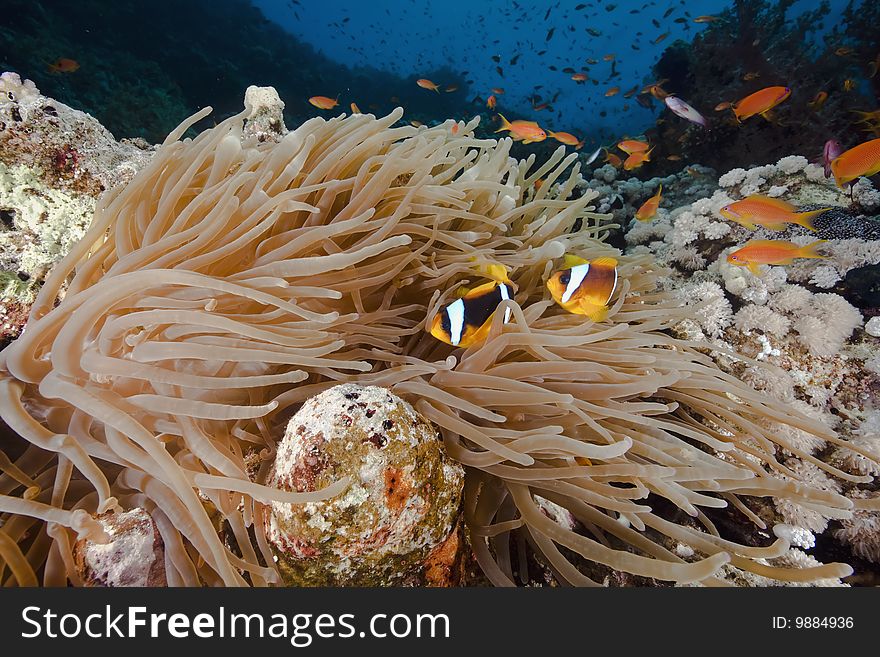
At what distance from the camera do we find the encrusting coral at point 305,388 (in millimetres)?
1162

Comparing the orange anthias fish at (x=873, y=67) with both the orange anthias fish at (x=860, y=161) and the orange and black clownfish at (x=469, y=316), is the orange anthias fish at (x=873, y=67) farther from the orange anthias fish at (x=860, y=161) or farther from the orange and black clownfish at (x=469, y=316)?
the orange and black clownfish at (x=469, y=316)

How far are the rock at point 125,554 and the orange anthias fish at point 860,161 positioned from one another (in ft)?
14.2

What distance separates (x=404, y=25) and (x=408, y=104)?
30.6 m

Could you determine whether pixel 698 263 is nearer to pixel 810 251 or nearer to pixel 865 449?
pixel 810 251

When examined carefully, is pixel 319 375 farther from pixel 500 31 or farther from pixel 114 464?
pixel 500 31

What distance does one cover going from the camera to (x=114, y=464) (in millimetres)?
1334

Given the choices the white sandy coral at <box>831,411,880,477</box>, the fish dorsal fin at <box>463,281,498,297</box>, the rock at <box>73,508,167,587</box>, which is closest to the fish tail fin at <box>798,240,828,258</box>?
the white sandy coral at <box>831,411,880,477</box>

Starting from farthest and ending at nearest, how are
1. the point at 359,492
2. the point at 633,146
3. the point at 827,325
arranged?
the point at 633,146, the point at 827,325, the point at 359,492

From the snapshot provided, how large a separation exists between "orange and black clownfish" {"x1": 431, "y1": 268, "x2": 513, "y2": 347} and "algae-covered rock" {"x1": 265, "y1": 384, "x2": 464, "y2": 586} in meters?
0.34

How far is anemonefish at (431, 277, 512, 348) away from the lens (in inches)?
58.1

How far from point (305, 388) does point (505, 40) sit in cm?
6504

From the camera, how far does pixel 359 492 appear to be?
1096mm

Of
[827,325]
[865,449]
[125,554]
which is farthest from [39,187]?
[827,325]

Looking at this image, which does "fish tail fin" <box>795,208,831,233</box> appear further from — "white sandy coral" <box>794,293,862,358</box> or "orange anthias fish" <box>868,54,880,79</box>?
"orange anthias fish" <box>868,54,880,79</box>
